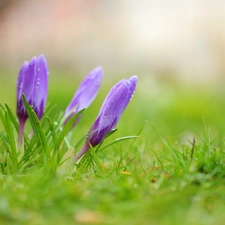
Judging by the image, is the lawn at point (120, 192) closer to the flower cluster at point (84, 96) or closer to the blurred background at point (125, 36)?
the flower cluster at point (84, 96)

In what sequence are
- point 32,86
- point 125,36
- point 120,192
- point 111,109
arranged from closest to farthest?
point 120,192, point 111,109, point 32,86, point 125,36

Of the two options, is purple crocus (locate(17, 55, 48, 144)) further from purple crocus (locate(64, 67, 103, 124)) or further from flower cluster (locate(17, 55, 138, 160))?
purple crocus (locate(64, 67, 103, 124))

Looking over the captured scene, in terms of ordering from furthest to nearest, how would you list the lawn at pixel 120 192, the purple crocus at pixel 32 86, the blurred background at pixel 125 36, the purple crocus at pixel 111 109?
the blurred background at pixel 125 36, the purple crocus at pixel 32 86, the purple crocus at pixel 111 109, the lawn at pixel 120 192

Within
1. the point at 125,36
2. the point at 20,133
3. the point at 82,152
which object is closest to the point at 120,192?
the point at 82,152

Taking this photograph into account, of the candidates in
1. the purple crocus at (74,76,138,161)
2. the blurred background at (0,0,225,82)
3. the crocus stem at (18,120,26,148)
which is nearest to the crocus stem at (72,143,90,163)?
the purple crocus at (74,76,138,161)

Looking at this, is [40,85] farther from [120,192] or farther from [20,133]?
[120,192]

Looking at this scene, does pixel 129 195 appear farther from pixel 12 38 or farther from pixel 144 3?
pixel 12 38

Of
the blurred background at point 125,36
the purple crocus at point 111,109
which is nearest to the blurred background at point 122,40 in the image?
the blurred background at point 125,36
